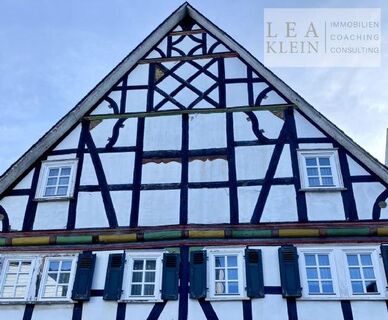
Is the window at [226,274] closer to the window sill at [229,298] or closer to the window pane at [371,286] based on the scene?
the window sill at [229,298]

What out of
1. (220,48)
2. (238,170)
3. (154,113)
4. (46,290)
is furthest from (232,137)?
(46,290)

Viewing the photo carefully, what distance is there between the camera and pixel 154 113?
40.2ft

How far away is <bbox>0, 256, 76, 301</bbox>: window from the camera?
10.1m

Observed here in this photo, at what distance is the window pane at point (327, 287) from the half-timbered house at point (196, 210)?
0.06 ft

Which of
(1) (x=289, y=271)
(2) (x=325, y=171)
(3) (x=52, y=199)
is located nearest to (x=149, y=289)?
(1) (x=289, y=271)

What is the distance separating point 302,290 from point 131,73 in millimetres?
6834

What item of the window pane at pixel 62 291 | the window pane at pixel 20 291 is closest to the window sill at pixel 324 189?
the window pane at pixel 62 291

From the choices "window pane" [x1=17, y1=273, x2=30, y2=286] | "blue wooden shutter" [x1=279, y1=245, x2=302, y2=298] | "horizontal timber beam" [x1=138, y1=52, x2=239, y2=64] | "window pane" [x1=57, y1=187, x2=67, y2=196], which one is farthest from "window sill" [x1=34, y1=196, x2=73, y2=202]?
"blue wooden shutter" [x1=279, y1=245, x2=302, y2=298]

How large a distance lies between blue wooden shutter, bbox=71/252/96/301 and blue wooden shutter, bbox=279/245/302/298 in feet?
12.2

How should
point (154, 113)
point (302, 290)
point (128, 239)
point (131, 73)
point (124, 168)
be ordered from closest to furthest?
point (302, 290)
point (128, 239)
point (124, 168)
point (154, 113)
point (131, 73)

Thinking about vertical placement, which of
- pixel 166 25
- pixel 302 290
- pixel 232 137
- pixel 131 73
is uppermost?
pixel 166 25

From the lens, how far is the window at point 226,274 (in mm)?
9773

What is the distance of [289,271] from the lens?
32.2 ft

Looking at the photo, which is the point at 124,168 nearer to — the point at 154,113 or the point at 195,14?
the point at 154,113
